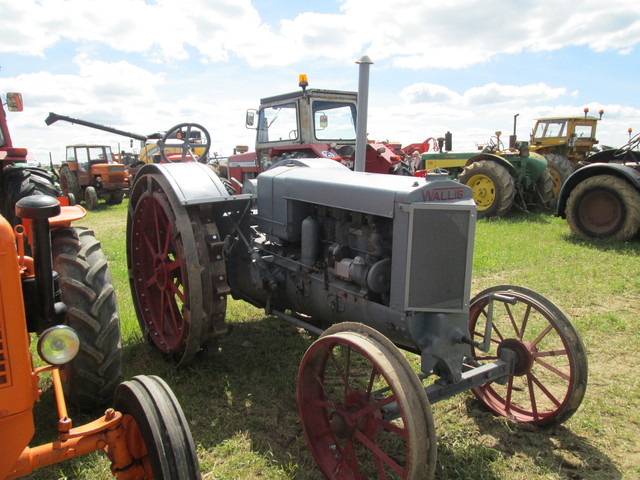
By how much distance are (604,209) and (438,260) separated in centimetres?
586

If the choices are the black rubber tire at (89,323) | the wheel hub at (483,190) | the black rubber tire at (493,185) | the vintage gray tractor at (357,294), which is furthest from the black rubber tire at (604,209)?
the black rubber tire at (89,323)

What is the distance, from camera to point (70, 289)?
2.45m

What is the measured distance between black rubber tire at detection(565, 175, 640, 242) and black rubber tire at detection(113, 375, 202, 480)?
271 inches

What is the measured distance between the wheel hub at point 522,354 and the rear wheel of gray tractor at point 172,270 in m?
1.69

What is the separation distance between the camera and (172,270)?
10.5 feet

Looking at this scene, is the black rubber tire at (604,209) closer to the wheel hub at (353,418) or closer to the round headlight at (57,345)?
the wheel hub at (353,418)

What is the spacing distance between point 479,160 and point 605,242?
3546mm

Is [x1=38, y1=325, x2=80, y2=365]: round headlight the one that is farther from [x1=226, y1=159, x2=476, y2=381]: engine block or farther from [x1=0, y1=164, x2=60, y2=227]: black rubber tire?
[x1=0, y1=164, x2=60, y2=227]: black rubber tire

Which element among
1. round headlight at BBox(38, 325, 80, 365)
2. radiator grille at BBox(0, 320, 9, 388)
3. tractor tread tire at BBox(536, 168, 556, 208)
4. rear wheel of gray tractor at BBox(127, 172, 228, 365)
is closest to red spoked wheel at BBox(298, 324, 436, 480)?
rear wheel of gray tractor at BBox(127, 172, 228, 365)

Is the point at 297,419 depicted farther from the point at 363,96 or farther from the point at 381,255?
the point at 363,96

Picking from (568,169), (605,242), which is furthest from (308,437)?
(568,169)

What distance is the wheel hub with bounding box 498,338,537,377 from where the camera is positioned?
8.36 feet

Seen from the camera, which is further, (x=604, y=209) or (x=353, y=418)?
(x=604, y=209)

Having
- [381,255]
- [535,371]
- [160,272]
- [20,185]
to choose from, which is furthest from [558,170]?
[20,185]
